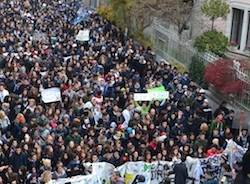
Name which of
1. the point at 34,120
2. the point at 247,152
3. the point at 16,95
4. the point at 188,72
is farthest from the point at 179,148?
the point at 188,72

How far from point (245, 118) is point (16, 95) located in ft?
22.3

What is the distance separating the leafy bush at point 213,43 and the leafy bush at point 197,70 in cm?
162

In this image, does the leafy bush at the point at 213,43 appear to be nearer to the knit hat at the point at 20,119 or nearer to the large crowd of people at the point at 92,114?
the large crowd of people at the point at 92,114

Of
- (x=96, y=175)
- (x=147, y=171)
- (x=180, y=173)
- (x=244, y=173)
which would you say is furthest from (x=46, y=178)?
(x=244, y=173)

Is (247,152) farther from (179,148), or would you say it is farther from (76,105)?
(76,105)

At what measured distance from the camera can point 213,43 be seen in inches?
1268

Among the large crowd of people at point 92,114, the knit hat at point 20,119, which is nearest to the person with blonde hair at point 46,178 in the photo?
the large crowd of people at point 92,114

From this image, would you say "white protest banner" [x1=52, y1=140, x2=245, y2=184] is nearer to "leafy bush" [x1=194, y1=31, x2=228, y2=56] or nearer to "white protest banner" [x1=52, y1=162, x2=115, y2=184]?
"white protest banner" [x1=52, y1=162, x2=115, y2=184]

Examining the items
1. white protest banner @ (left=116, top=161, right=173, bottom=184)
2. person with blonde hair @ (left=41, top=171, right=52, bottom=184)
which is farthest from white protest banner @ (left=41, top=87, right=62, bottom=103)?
person with blonde hair @ (left=41, top=171, right=52, bottom=184)

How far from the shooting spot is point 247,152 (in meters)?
17.9

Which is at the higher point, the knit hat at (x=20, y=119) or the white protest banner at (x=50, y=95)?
the knit hat at (x=20, y=119)

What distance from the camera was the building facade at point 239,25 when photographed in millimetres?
33569

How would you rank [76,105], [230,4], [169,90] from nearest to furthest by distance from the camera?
[76,105] → [169,90] → [230,4]

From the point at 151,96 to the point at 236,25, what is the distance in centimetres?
1313
